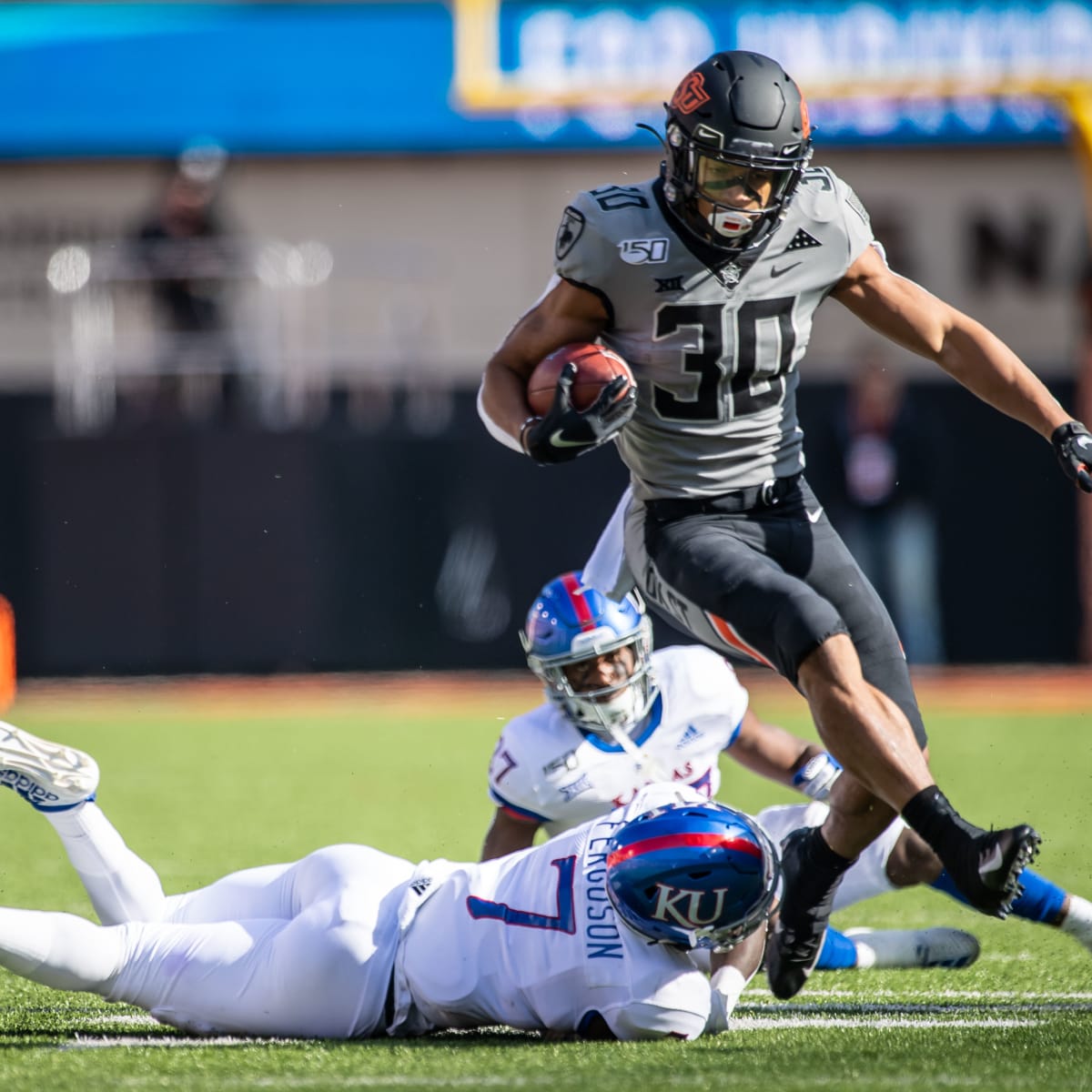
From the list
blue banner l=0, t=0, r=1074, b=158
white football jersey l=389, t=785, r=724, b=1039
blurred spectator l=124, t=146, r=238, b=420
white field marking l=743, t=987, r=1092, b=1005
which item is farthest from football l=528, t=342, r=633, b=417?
blue banner l=0, t=0, r=1074, b=158

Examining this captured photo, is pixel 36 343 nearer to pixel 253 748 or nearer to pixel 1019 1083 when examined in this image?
pixel 253 748

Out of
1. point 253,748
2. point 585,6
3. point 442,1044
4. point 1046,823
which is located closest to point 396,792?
point 253,748

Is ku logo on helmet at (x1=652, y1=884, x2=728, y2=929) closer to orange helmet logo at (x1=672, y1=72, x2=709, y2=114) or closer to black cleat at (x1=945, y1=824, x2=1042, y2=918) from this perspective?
black cleat at (x1=945, y1=824, x2=1042, y2=918)

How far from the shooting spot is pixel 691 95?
424 cm

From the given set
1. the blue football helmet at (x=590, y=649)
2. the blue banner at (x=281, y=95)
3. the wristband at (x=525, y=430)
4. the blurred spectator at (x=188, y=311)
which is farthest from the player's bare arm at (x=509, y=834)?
the blue banner at (x=281, y=95)

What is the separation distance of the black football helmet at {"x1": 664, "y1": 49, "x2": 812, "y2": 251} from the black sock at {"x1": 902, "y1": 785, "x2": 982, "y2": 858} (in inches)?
52.5

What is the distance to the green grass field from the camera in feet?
11.2

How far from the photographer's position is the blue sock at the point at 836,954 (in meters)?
4.75

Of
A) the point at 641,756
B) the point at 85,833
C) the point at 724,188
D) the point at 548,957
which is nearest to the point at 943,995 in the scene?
the point at 641,756

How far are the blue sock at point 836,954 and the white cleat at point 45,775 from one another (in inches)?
72.5

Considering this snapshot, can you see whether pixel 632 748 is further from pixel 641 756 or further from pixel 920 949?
pixel 920 949

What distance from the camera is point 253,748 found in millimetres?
9680

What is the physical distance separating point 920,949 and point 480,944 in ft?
5.04

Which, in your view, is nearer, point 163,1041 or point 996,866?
point 996,866
